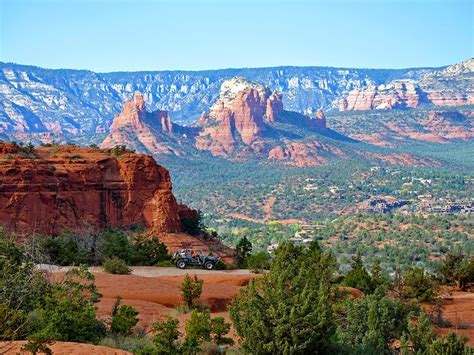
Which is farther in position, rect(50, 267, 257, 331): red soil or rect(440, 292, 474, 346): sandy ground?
rect(440, 292, 474, 346): sandy ground

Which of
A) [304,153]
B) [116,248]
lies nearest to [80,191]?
[116,248]

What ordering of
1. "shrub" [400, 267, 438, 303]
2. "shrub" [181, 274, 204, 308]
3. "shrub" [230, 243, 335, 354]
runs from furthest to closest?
"shrub" [400, 267, 438, 303], "shrub" [181, 274, 204, 308], "shrub" [230, 243, 335, 354]

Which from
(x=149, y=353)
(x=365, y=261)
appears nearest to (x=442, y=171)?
(x=365, y=261)

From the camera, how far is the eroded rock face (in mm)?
52312

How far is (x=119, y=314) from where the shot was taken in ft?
79.4

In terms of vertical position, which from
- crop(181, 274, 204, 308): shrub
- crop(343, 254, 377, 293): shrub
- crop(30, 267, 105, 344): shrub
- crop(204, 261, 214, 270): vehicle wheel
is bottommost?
crop(204, 261, 214, 270): vehicle wheel

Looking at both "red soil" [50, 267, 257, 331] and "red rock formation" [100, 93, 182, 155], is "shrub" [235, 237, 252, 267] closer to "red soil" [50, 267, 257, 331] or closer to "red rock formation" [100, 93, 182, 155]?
"red soil" [50, 267, 257, 331]

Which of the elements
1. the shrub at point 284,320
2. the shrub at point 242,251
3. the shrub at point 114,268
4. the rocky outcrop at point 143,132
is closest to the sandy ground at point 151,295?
the shrub at point 114,268

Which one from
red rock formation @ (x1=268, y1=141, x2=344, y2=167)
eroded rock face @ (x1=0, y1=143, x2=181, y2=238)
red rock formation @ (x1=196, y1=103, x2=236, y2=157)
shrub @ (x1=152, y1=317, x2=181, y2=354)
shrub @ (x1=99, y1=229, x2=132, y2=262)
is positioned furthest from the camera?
red rock formation @ (x1=196, y1=103, x2=236, y2=157)

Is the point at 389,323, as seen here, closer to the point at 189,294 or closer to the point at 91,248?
the point at 189,294

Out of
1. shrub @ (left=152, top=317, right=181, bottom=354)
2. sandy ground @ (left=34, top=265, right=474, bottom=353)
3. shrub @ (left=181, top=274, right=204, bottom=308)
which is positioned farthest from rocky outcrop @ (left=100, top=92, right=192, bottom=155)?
shrub @ (left=152, top=317, right=181, bottom=354)

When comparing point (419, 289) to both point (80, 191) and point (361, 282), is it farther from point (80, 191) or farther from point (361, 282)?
point (80, 191)

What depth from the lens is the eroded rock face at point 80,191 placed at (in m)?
52.3

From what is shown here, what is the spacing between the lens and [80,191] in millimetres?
56000
